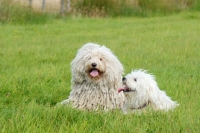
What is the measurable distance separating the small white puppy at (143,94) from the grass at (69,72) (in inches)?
10.6

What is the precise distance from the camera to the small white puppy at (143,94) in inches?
222

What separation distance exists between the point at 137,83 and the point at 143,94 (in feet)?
0.57

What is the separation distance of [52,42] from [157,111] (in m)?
8.20

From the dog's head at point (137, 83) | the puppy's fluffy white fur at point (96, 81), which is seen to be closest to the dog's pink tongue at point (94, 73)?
the puppy's fluffy white fur at point (96, 81)

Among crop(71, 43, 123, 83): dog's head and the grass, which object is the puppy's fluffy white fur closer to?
crop(71, 43, 123, 83): dog's head

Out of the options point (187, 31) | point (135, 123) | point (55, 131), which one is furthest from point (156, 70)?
point (187, 31)

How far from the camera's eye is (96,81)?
6.12 metres

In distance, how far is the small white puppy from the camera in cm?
564

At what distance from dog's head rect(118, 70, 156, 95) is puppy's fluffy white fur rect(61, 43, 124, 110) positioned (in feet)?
1.08

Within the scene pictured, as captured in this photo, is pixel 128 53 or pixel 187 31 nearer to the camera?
pixel 128 53

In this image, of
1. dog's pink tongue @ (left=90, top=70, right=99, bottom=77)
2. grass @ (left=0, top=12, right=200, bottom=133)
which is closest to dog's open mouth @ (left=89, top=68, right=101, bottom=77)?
dog's pink tongue @ (left=90, top=70, right=99, bottom=77)

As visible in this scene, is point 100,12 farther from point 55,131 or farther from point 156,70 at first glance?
point 55,131

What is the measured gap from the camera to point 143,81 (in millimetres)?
5703

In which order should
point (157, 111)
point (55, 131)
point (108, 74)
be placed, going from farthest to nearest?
point (108, 74), point (157, 111), point (55, 131)
